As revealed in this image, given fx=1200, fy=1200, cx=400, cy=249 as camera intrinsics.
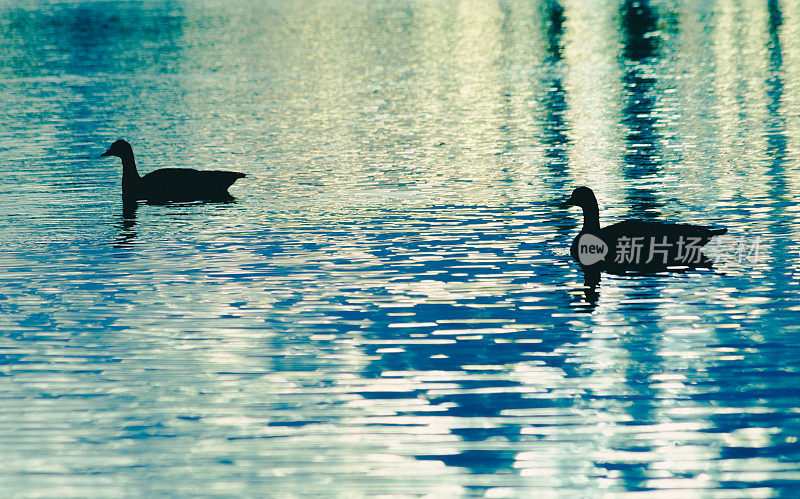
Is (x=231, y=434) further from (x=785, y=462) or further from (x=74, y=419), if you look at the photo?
(x=785, y=462)

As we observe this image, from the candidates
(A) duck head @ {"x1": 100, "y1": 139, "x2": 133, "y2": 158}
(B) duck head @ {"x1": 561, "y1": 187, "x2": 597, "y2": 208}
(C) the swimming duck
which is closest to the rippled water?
(C) the swimming duck

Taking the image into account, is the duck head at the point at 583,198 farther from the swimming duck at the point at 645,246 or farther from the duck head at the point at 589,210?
the swimming duck at the point at 645,246

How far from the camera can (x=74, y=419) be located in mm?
12289

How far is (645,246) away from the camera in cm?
1795

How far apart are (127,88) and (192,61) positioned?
44.7 ft

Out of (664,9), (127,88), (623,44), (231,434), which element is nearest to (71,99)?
(127,88)

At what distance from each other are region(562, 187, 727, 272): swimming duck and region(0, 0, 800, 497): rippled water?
52cm

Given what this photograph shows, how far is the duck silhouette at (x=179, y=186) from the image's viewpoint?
25469mm

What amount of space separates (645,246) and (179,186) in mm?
11414

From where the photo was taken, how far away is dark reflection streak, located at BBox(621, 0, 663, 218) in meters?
23.9

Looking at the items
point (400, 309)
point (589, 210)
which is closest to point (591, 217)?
point (589, 210)

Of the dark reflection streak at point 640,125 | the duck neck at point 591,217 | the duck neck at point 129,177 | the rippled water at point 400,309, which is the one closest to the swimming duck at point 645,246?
the duck neck at point 591,217

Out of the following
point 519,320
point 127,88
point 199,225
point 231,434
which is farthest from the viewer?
point 127,88

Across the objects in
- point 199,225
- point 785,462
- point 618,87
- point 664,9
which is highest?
point 664,9
